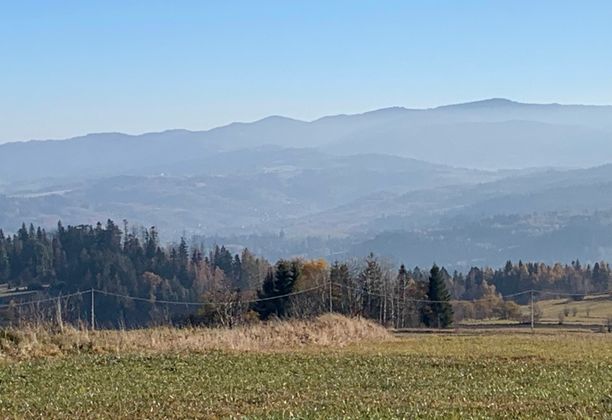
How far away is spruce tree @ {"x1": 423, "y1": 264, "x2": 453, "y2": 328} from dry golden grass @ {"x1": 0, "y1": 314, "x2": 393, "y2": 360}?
2608 centimetres

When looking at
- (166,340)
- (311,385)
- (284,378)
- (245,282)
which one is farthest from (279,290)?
(311,385)

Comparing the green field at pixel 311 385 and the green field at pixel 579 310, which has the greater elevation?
the green field at pixel 311 385

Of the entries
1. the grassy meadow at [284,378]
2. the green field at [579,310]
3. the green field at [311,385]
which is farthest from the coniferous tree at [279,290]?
the green field at [311,385]

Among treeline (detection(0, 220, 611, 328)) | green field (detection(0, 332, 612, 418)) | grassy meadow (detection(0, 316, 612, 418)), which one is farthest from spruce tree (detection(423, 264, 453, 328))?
green field (detection(0, 332, 612, 418))

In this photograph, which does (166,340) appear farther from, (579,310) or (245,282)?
(245,282)

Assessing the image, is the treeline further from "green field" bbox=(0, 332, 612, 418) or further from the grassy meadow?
"green field" bbox=(0, 332, 612, 418)

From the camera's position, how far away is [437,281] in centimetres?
5959

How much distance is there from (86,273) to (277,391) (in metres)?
68.8

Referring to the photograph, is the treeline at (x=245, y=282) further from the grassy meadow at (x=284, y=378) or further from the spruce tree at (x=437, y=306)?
the grassy meadow at (x=284, y=378)

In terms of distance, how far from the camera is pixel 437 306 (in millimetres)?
58250

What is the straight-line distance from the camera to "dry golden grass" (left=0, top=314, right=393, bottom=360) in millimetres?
23000

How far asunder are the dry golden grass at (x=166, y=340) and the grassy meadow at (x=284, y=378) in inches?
2.0

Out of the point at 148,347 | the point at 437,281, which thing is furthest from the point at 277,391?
the point at 437,281

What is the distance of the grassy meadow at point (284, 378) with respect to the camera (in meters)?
13.4
